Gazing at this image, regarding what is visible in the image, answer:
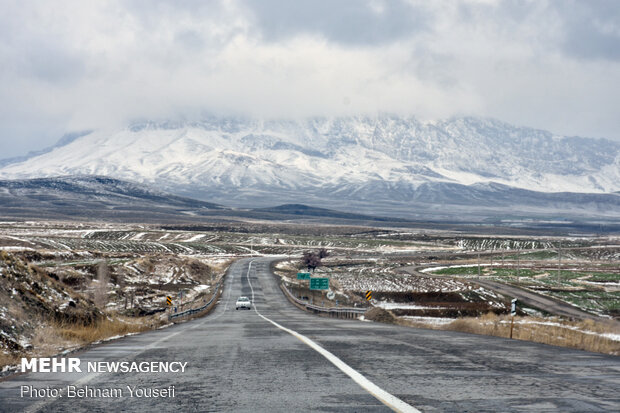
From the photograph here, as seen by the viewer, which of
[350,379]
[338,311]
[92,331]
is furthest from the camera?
[338,311]

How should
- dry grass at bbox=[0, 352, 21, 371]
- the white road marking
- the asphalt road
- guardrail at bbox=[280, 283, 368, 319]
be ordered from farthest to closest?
guardrail at bbox=[280, 283, 368, 319], dry grass at bbox=[0, 352, 21, 371], the asphalt road, the white road marking

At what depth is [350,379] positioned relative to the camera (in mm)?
9156

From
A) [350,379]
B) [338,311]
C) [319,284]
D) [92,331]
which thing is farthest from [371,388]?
[319,284]

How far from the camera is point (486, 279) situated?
97.8 m

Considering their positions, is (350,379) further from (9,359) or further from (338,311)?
(338,311)

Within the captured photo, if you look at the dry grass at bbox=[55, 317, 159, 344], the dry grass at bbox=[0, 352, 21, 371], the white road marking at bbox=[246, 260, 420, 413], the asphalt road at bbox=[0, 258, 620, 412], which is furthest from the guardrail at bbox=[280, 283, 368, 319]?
the dry grass at bbox=[0, 352, 21, 371]

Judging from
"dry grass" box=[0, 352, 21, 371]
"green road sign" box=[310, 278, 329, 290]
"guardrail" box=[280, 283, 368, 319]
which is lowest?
"green road sign" box=[310, 278, 329, 290]

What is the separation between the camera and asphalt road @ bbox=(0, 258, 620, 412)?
7453mm

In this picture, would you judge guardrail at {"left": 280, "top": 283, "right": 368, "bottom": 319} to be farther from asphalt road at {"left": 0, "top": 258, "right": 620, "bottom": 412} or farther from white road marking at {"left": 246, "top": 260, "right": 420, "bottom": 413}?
white road marking at {"left": 246, "top": 260, "right": 420, "bottom": 413}

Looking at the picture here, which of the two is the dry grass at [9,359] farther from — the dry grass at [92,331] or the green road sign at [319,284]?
the green road sign at [319,284]

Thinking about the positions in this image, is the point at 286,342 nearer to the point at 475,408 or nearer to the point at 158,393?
the point at 158,393

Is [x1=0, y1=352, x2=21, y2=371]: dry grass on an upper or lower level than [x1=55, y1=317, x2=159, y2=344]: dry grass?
upper

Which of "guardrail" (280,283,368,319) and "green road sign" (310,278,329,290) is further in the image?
"green road sign" (310,278,329,290)

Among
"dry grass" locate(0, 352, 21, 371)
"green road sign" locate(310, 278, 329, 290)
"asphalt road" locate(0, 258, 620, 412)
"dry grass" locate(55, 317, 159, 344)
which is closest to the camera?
"asphalt road" locate(0, 258, 620, 412)
